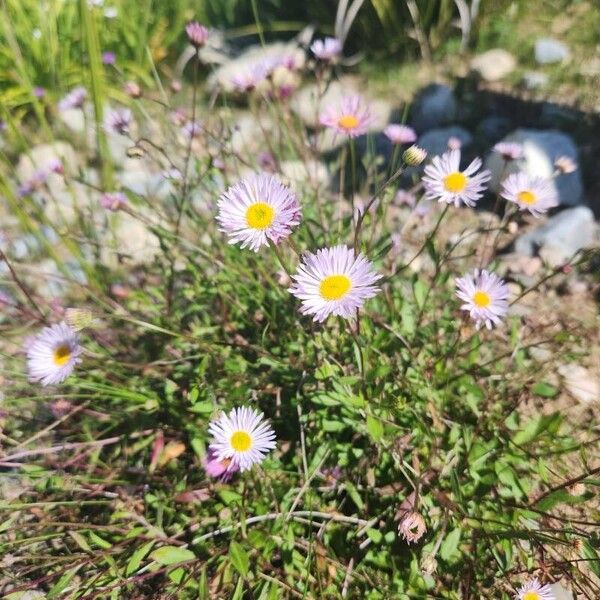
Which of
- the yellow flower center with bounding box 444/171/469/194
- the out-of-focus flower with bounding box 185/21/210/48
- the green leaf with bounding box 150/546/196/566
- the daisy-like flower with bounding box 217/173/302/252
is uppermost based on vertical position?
the out-of-focus flower with bounding box 185/21/210/48

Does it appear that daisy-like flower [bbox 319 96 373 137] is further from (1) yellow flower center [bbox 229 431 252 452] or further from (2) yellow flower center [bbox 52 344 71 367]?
(2) yellow flower center [bbox 52 344 71 367]

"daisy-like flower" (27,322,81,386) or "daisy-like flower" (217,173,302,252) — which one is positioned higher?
"daisy-like flower" (217,173,302,252)

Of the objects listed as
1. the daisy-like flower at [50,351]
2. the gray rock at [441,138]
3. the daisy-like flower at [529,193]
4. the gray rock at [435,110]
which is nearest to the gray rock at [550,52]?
the gray rock at [435,110]

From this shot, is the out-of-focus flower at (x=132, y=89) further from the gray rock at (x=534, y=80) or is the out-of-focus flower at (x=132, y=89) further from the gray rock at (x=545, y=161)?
the gray rock at (x=534, y=80)

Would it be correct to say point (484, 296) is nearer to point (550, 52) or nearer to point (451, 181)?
point (451, 181)

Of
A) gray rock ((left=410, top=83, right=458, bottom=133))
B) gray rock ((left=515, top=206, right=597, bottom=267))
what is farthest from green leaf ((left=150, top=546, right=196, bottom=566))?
gray rock ((left=410, top=83, right=458, bottom=133))

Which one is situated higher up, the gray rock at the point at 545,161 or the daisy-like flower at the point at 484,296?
the daisy-like flower at the point at 484,296

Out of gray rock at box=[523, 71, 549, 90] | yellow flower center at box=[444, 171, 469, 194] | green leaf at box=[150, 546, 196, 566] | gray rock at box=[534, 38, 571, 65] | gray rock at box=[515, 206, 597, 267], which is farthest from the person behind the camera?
gray rock at box=[534, 38, 571, 65]
